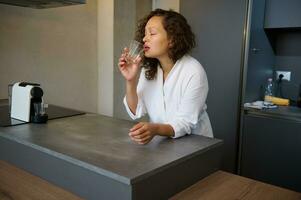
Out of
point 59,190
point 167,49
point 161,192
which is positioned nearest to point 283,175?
point 167,49

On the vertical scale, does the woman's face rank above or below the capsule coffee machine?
above

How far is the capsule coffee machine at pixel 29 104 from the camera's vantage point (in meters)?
1.37

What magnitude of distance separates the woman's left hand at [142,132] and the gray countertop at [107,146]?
0.03 metres

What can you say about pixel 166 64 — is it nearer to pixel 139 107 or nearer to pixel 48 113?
pixel 139 107

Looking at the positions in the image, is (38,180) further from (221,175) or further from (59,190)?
(221,175)

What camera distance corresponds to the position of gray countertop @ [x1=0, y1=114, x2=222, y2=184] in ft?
2.83

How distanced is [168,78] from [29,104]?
0.66m

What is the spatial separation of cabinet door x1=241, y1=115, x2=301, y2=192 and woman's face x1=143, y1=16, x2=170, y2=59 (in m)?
1.22

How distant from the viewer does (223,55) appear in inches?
92.7

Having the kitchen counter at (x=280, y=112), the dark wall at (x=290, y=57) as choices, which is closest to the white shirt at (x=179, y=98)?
the kitchen counter at (x=280, y=112)

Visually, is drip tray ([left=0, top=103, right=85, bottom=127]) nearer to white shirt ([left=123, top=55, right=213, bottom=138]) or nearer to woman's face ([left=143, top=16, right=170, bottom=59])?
white shirt ([left=123, top=55, right=213, bottom=138])

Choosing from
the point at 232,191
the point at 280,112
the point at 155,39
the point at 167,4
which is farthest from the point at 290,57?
the point at 232,191

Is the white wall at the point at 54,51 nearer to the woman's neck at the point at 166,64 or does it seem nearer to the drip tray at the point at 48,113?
the drip tray at the point at 48,113

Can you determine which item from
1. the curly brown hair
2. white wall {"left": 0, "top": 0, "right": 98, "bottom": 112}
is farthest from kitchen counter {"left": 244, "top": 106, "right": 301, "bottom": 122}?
white wall {"left": 0, "top": 0, "right": 98, "bottom": 112}
